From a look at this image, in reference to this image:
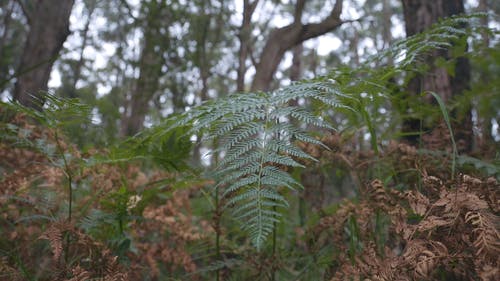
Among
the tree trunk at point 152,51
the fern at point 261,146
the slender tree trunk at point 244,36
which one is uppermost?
the tree trunk at point 152,51

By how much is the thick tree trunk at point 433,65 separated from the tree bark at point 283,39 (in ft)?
2.58

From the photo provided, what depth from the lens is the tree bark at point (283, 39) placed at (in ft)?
10.3

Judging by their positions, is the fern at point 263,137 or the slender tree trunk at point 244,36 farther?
the slender tree trunk at point 244,36

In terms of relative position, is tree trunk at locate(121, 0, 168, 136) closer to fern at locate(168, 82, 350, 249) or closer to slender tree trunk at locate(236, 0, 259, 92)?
slender tree trunk at locate(236, 0, 259, 92)

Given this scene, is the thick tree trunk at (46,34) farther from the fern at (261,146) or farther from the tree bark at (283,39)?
the fern at (261,146)

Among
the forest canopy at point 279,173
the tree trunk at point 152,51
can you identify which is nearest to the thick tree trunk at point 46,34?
the forest canopy at point 279,173

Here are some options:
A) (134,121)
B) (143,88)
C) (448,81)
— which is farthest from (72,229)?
(134,121)

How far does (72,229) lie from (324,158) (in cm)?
121

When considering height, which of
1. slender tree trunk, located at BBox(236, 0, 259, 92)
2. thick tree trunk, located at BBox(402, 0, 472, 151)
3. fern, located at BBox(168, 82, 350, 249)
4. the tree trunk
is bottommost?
fern, located at BBox(168, 82, 350, 249)

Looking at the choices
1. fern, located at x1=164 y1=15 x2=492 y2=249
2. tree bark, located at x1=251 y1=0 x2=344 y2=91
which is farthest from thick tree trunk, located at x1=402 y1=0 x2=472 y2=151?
fern, located at x1=164 y1=15 x2=492 y2=249

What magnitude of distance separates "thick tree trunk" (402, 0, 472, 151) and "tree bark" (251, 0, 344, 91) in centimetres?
79

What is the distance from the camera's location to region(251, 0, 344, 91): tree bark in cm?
313

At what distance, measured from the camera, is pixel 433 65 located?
96.7 inches

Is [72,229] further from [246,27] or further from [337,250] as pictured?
[246,27]
